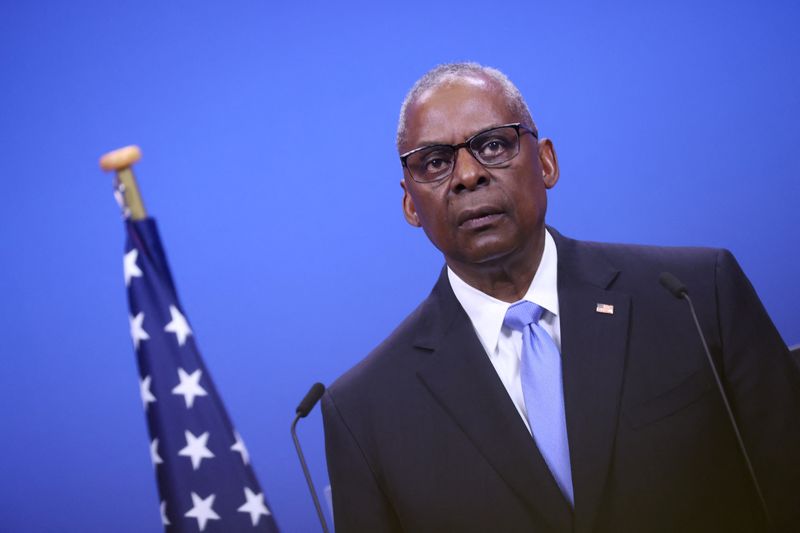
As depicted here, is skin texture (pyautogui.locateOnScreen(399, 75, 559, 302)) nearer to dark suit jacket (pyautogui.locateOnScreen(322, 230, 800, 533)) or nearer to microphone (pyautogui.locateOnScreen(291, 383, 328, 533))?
dark suit jacket (pyautogui.locateOnScreen(322, 230, 800, 533))

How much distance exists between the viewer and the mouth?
4.15 feet

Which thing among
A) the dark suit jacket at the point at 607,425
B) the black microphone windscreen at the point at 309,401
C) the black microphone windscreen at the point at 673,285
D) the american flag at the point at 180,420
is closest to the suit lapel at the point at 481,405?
the dark suit jacket at the point at 607,425

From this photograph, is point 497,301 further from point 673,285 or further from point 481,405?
point 673,285

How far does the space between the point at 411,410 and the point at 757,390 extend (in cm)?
65

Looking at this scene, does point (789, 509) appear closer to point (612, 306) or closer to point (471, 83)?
point (612, 306)

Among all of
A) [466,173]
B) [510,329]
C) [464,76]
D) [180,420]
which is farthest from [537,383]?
[180,420]

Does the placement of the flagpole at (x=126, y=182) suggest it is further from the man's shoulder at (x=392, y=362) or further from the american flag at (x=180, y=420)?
the man's shoulder at (x=392, y=362)

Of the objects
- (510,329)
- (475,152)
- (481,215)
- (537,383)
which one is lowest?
(537,383)

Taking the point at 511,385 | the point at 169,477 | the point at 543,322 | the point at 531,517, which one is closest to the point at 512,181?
the point at 543,322

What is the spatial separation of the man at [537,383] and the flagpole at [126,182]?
1063mm

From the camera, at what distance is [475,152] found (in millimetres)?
1300

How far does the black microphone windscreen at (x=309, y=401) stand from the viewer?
1245 mm

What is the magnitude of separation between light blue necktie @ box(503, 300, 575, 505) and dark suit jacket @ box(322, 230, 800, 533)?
0.08ft

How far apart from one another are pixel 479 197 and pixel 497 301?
0.74ft
